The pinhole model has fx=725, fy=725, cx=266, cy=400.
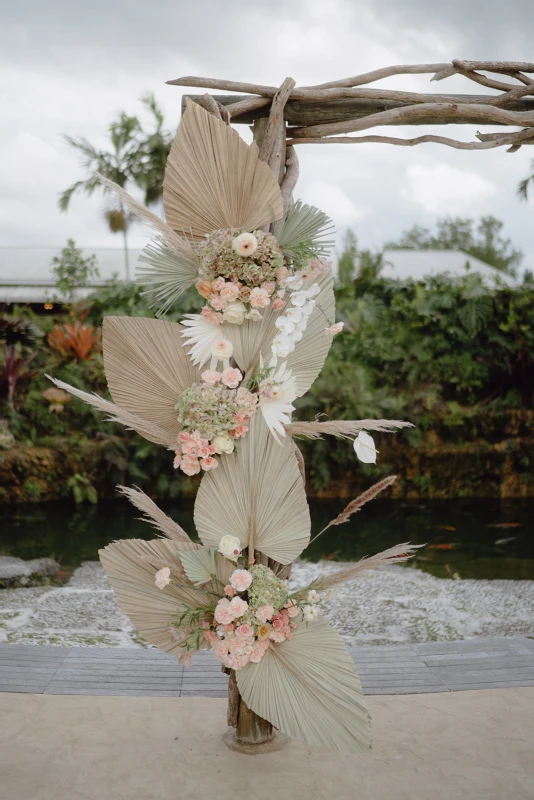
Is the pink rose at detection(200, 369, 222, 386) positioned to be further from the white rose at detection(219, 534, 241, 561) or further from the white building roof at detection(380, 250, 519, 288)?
the white building roof at detection(380, 250, 519, 288)

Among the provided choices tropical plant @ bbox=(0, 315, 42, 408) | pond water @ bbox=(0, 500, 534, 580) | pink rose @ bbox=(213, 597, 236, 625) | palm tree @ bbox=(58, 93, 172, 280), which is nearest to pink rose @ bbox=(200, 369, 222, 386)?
pink rose @ bbox=(213, 597, 236, 625)

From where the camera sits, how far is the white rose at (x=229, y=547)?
245 cm

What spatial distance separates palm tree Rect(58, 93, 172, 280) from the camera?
18438 mm

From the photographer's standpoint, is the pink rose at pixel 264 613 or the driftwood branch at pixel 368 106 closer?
the pink rose at pixel 264 613

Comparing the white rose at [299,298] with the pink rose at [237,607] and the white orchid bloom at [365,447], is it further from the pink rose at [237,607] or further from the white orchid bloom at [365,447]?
the pink rose at [237,607]

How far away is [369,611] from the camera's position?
5.09 meters

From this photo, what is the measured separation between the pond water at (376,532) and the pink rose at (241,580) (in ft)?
12.2

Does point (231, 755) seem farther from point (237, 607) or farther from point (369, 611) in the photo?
point (369, 611)

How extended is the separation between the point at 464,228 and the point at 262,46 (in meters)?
32.6

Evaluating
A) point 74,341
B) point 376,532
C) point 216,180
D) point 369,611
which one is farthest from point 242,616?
point 74,341

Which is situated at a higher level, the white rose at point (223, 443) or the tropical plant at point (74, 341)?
the tropical plant at point (74, 341)

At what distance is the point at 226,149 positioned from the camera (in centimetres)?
251

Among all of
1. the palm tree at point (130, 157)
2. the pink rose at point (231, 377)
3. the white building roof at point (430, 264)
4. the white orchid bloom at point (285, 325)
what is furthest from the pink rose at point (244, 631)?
the palm tree at point (130, 157)

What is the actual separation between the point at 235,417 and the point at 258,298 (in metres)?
0.42
